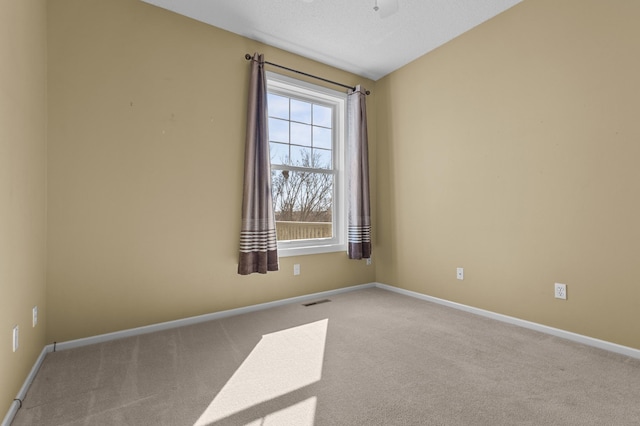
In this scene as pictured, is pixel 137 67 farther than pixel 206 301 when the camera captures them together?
No

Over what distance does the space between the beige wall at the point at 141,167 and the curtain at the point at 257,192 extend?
14cm

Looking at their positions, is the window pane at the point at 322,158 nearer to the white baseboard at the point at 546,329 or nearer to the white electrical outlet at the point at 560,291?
the white baseboard at the point at 546,329

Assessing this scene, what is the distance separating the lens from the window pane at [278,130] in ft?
11.0

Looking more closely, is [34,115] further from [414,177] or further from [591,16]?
[591,16]

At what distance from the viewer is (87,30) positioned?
2.37 metres

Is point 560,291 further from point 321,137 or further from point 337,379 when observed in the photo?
point 321,137

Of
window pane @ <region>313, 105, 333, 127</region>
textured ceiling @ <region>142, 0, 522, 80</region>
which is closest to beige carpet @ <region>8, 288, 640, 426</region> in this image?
window pane @ <region>313, 105, 333, 127</region>

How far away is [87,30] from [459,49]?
126 inches

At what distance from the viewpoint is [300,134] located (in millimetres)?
3590

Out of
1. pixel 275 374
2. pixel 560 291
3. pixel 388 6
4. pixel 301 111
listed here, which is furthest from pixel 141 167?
pixel 560 291

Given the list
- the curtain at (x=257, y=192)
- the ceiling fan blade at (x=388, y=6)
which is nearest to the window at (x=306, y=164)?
the curtain at (x=257, y=192)

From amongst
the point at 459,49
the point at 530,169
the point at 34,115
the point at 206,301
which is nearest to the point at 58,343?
the point at 206,301

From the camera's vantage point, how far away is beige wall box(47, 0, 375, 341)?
7.52 ft

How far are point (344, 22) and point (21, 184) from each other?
2674mm
